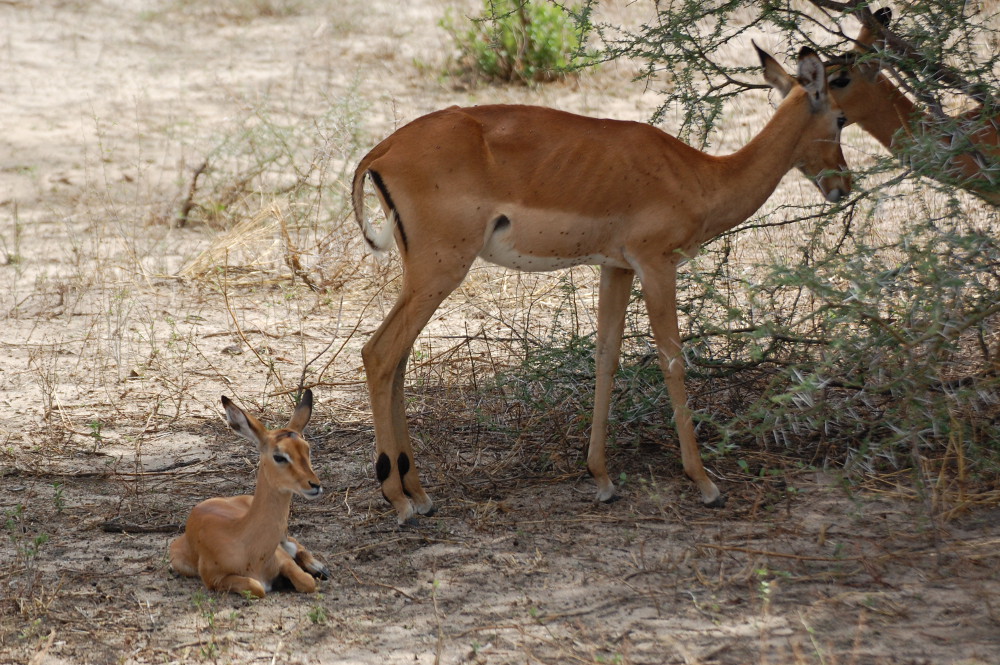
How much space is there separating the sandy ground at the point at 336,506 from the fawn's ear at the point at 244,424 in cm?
55

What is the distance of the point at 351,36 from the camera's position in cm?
1330

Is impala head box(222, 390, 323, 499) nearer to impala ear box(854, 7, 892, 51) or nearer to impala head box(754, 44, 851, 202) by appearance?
impala head box(754, 44, 851, 202)

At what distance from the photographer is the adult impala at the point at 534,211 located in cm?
466

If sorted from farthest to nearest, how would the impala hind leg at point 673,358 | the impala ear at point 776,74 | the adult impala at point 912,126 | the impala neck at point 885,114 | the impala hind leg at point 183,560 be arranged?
the impala neck at point 885,114 → the impala ear at point 776,74 → the impala hind leg at point 673,358 → the adult impala at point 912,126 → the impala hind leg at point 183,560

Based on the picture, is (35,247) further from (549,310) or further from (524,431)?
(524,431)

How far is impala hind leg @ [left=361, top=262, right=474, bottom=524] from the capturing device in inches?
184

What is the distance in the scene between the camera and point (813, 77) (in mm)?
5055

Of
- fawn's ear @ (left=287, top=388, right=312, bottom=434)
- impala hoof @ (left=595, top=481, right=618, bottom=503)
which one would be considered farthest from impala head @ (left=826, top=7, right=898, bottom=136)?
fawn's ear @ (left=287, top=388, right=312, bottom=434)

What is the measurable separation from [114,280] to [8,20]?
713 centimetres

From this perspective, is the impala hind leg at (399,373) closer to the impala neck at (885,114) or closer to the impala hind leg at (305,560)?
the impala hind leg at (305,560)

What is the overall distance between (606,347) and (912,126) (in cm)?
200

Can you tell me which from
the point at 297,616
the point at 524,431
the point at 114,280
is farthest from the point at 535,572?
the point at 114,280

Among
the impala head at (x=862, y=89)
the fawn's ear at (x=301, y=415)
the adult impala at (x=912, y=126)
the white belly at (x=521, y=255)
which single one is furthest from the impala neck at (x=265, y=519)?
the impala head at (x=862, y=89)

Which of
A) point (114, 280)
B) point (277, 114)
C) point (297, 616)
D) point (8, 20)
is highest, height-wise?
point (8, 20)
